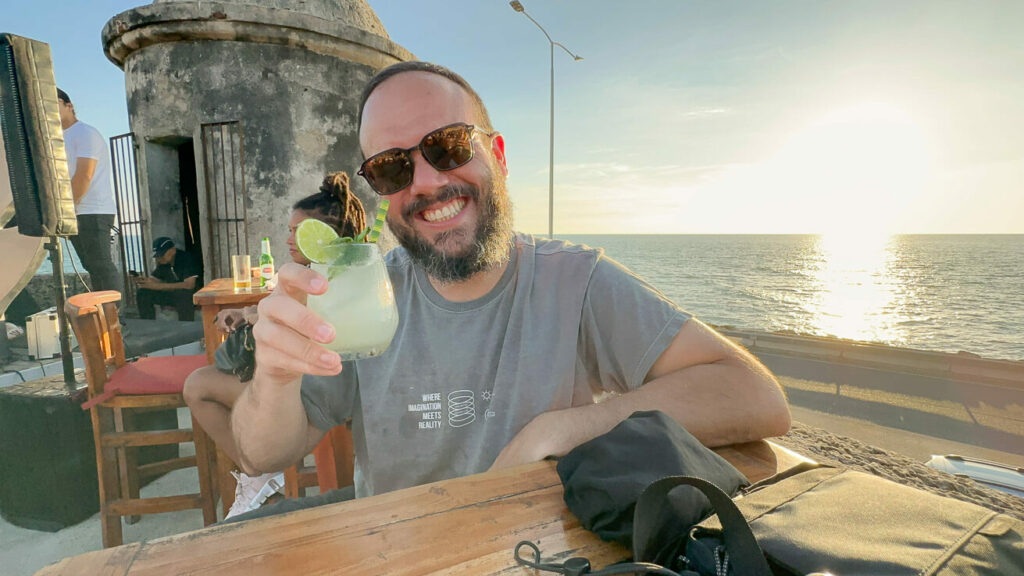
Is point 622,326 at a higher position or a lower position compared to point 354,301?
lower

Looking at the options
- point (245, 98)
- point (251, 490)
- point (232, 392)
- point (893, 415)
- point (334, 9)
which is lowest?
point (893, 415)

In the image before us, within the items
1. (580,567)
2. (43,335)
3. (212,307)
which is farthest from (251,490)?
(43,335)

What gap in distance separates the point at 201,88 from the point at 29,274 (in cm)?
383

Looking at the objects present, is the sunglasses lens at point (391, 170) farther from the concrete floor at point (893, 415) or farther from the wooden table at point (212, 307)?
the concrete floor at point (893, 415)

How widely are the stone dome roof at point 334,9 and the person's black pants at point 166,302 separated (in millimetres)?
3251

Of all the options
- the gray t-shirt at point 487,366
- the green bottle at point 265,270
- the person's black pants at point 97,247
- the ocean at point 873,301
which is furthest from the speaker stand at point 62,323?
the ocean at point 873,301

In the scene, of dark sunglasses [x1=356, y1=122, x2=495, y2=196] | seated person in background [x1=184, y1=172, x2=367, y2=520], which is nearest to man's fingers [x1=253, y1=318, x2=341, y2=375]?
dark sunglasses [x1=356, y1=122, x2=495, y2=196]

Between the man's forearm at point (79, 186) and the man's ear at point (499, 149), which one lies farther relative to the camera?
the man's forearm at point (79, 186)

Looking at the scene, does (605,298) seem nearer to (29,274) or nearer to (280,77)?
(29,274)

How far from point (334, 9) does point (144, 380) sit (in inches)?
203

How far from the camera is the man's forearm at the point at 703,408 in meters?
1.21

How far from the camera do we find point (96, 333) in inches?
98.7

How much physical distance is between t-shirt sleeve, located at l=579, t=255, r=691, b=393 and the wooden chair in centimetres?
227

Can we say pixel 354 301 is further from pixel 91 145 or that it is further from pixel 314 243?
pixel 91 145
